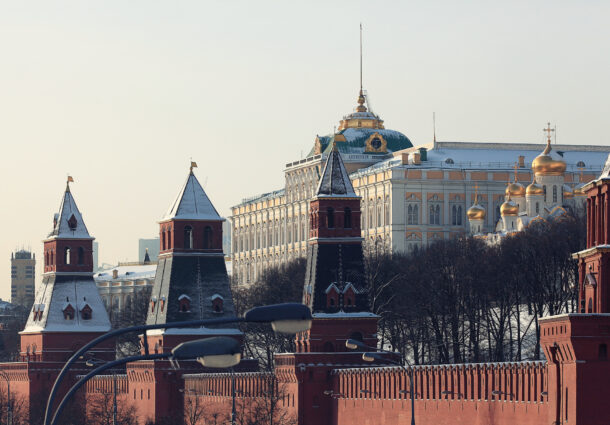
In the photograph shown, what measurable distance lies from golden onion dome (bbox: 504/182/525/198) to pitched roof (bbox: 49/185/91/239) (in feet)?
126

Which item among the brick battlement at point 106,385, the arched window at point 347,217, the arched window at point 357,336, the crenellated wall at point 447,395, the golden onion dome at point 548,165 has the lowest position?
the brick battlement at point 106,385

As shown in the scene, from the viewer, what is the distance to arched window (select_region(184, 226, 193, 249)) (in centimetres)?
10856

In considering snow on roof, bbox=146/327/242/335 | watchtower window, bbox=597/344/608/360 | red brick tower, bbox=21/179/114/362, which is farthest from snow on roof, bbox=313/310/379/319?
watchtower window, bbox=597/344/608/360

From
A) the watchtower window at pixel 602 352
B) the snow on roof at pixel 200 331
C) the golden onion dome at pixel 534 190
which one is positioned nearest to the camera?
the watchtower window at pixel 602 352

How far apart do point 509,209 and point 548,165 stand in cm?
478

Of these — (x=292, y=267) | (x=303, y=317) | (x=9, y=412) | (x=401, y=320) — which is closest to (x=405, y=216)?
(x=292, y=267)

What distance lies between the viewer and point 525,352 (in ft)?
340

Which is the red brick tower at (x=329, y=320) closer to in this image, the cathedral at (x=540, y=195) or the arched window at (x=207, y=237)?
the arched window at (x=207, y=237)

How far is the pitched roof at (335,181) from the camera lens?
313ft

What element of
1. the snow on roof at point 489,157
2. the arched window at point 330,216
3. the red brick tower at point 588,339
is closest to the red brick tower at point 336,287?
the arched window at point 330,216

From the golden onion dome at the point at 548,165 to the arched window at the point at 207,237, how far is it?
1807 inches

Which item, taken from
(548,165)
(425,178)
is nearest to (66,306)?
(548,165)

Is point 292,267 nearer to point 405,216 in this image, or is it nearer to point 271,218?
point 405,216

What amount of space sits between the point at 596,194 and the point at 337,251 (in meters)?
29.9
